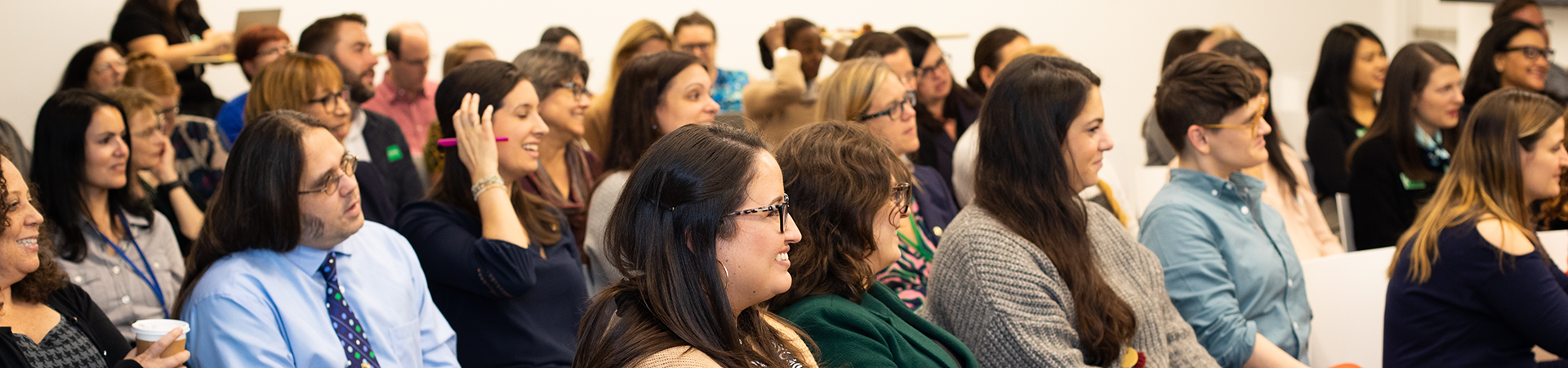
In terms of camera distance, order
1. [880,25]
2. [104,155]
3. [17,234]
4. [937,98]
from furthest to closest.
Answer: [880,25] → [937,98] → [104,155] → [17,234]

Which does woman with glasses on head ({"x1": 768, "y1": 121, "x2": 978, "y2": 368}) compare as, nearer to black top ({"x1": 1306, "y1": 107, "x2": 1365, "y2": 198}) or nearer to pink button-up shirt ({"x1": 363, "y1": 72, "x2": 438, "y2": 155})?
pink button-up shirt ({"x1": 363, "y1": 72, "x2": 438, "y2": 155})

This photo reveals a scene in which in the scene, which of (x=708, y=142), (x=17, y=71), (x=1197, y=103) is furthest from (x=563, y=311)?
(x=17, y=71)

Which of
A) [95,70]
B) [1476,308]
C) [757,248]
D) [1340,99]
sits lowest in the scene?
[1340,99]

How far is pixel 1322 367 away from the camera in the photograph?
8.88 ft

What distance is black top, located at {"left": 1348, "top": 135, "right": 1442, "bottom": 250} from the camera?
397cm

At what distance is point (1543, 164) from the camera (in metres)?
2.59

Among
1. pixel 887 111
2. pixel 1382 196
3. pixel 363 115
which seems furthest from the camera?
pixel 1382 196

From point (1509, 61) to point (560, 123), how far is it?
13.7ft

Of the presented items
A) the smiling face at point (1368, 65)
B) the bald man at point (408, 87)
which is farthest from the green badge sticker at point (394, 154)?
the smiling face at point (1368, 65)

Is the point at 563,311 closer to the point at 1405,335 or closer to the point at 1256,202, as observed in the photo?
the point at 1256,202

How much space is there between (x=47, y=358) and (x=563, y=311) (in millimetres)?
986

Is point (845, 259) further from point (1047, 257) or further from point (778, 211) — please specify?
point (1047, 257)

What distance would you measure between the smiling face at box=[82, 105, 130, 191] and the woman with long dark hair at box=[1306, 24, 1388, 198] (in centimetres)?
419

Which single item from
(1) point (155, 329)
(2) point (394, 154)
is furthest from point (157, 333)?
(2) point (394, 154)
